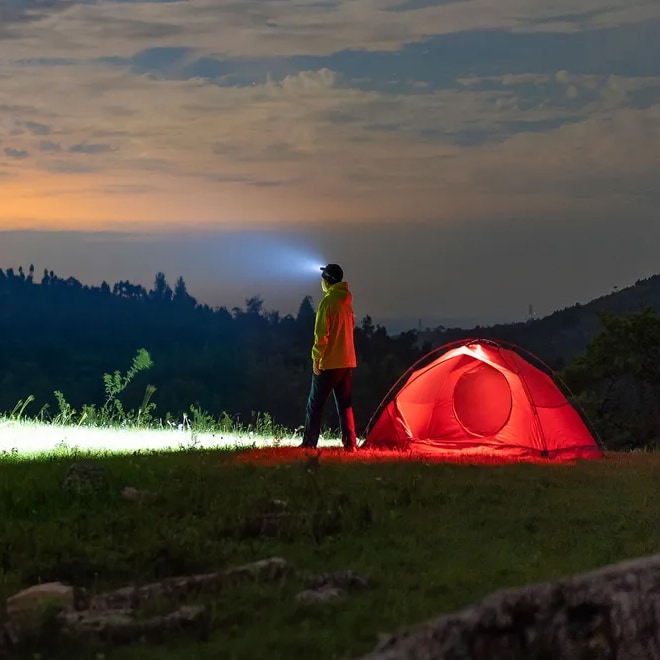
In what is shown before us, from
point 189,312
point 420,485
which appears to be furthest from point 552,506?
point 189,312

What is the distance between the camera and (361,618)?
5.57m

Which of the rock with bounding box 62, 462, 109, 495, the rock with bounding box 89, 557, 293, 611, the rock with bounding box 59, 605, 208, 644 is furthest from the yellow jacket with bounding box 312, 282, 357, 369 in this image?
the rock with bounding box 59, 605, 208, 644

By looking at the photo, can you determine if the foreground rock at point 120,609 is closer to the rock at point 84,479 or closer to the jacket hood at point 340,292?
the rock at point 84,479

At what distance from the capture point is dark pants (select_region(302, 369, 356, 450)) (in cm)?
1376

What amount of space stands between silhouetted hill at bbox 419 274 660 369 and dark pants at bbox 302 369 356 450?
95.7 feet

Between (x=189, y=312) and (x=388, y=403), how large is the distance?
2090 inches

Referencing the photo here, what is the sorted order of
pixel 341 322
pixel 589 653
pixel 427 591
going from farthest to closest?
pixel 341 322
pixel 427 591
pixel 589 653

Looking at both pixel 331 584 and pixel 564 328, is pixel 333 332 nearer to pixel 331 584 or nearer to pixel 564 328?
pixel 331 584

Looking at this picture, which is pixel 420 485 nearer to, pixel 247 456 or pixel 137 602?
pixel 247 456

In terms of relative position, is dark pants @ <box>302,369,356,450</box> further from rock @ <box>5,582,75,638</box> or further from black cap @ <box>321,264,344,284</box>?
rock @ <box>5,582,75,638</box>

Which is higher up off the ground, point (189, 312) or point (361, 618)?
point (189, 312)

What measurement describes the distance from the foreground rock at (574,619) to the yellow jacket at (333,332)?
395 inches

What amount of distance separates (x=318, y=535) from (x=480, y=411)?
8357mm

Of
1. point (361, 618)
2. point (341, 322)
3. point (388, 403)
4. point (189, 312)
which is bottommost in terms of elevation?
point (361, 618)
